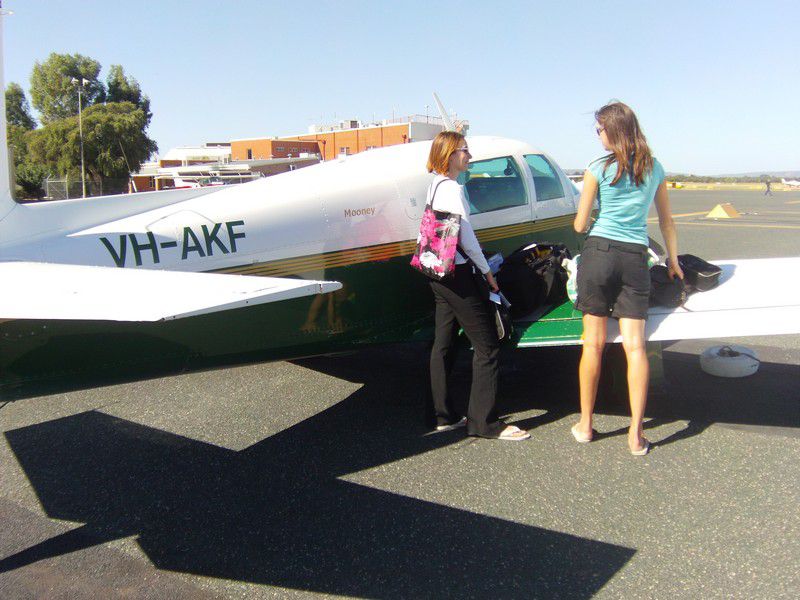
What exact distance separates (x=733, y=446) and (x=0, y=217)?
4307 mm

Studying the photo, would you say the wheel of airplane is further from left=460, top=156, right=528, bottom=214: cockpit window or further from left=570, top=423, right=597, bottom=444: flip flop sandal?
left=460, top=156, right=528, bottom=214: cockpit window

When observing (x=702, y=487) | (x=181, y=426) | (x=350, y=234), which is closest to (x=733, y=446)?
(x=702, y=487)

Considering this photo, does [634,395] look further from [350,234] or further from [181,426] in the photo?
[181,426]

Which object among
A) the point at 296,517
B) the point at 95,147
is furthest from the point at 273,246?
the point at 95,147

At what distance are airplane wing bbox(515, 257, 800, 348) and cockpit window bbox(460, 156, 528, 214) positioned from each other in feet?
3.33

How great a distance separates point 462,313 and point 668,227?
1.33m

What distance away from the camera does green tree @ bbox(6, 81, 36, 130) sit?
5975 centimetres

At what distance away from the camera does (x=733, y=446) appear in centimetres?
393

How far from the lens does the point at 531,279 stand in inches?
174

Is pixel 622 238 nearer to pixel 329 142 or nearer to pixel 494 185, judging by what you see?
pixel 494 185

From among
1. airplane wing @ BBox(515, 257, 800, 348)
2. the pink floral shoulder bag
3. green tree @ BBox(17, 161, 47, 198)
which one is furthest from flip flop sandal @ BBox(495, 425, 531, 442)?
green tree @ BBox(17, 161, 47, 198)

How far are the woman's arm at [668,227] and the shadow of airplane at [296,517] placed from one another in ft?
5.85

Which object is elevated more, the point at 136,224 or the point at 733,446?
the point at 136,224

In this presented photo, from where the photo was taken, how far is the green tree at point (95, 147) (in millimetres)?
45719
